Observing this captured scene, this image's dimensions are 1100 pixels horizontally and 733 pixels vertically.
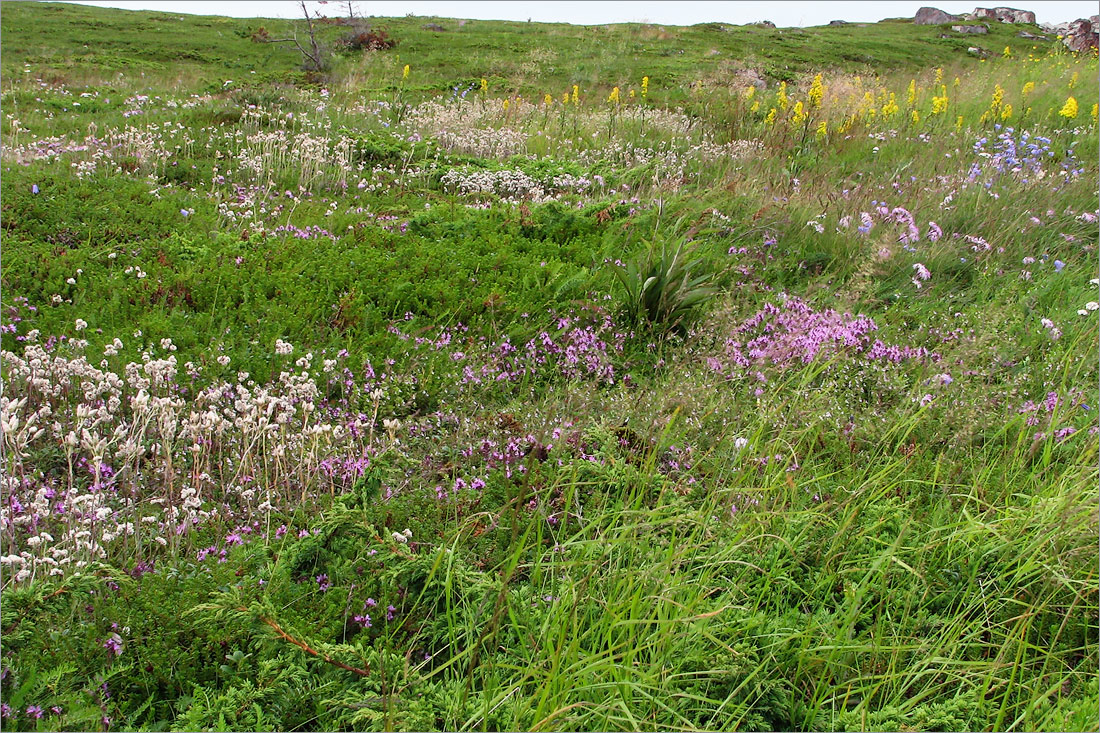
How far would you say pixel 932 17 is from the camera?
5325 centimetres

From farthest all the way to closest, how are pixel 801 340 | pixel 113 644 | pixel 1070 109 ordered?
pixel 1070 109
pixel 801 340
pixel 113 644

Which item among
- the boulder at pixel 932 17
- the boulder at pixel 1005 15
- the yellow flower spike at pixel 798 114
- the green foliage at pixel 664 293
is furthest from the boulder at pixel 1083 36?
the green foliage at pixel 664 293

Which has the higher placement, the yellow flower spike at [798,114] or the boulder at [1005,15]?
the boulder at [1005,15]

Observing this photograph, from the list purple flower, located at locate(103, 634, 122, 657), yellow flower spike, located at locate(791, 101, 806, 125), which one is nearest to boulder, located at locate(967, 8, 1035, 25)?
yellow flower spike, located at locate(791, 101, 806, 125)

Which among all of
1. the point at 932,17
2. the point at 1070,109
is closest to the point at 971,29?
the point at 932,17

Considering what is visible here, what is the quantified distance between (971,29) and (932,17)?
34.8ft

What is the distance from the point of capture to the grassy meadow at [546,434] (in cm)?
206

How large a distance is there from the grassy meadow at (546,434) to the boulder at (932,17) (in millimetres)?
54509

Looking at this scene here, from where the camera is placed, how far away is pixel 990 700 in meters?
2.04

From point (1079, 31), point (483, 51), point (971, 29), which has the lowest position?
point (483, 51)

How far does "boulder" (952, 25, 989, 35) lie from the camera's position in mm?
43719

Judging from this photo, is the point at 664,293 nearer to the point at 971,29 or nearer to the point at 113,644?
the point at 113,644

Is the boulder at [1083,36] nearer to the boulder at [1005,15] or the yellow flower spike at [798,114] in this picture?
the boulder at [1005,15]

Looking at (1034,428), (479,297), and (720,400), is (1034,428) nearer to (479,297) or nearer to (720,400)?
(720,400)
